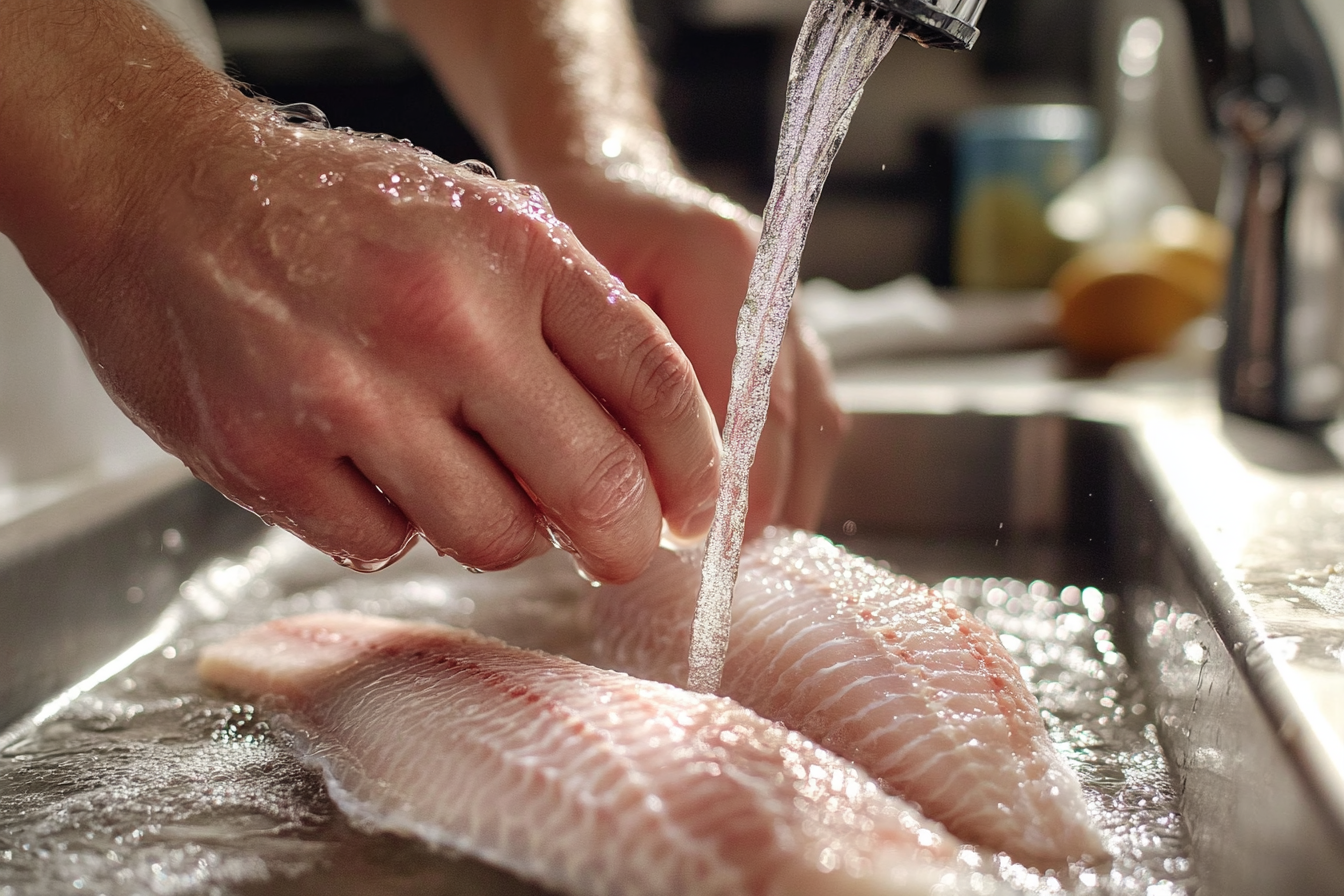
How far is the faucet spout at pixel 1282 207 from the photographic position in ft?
4.16

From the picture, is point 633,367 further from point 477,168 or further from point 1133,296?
point 1133,296

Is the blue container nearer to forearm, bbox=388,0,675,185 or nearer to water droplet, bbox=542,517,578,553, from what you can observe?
forearm, bbox=388,0,675,185

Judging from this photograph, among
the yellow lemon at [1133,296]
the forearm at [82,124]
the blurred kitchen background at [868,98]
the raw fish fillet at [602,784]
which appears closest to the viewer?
the raw fish fillet at [602,784]

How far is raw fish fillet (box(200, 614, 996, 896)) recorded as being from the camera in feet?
1.74

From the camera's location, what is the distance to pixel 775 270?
29.4 inches

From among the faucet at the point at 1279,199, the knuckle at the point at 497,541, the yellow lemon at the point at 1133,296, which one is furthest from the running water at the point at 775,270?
the yellow lemon at the point at 1133,296

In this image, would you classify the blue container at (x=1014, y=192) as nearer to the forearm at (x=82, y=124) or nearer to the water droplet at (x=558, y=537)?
the water droplet at (x=558, y=537)

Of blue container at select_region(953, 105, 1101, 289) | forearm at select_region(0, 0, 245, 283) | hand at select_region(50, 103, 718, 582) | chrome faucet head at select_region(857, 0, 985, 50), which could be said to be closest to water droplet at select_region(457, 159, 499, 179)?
hand at select_region(50, 103, 718, 582)

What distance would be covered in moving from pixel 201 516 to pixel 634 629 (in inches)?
22.2

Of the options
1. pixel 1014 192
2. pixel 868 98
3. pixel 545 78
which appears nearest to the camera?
pixel 545 78

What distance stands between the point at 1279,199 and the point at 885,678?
36.0 inches

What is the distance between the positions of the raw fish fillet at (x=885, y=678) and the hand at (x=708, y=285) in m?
0.12

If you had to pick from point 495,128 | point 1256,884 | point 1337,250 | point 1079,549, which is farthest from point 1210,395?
point 1256,884

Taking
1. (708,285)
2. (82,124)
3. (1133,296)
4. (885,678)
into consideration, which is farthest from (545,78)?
(1133,296)
